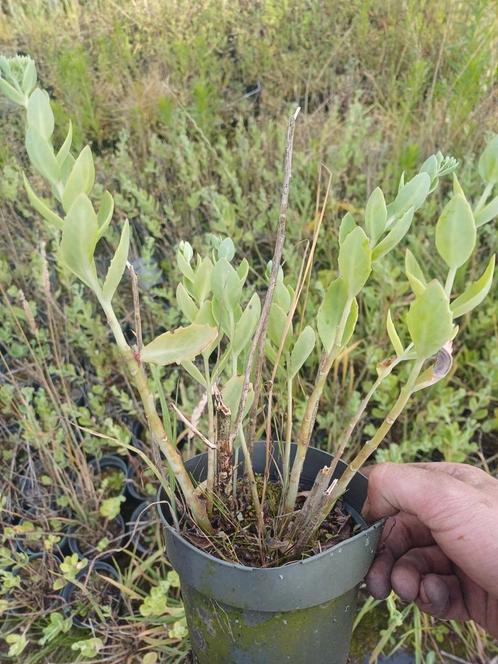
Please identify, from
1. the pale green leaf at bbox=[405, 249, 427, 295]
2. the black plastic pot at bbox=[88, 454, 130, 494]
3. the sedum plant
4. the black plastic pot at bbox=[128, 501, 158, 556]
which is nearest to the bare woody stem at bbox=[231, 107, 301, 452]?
the sedum plant

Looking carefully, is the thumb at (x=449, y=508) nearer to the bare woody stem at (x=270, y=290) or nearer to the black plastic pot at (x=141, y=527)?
the bare woody stem at (x=270, y=290)

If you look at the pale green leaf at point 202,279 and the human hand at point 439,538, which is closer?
the pale green leaf at point 202,279

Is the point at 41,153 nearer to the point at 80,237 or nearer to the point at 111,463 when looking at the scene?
the point at 80,237

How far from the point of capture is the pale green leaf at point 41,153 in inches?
17.1

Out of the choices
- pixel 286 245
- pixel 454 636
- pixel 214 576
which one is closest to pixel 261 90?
pixel 286 245

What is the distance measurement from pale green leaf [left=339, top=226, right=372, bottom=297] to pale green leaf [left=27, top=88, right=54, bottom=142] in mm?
259

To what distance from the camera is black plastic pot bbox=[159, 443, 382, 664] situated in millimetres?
547

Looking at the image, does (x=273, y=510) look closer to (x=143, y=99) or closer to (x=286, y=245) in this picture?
(x=286, y=245)

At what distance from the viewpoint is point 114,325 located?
0.46 metres

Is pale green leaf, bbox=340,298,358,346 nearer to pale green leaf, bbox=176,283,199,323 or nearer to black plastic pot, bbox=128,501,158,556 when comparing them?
pale green leaf, bbox=176,283,199,323

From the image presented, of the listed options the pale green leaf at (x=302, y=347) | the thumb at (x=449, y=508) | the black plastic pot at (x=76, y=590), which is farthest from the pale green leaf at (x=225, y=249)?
the black plastic pot at (x=76, y=590)

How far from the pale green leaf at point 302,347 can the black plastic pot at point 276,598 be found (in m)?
0.16

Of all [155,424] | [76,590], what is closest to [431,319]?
[155,424]

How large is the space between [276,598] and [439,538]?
0.24 metres
